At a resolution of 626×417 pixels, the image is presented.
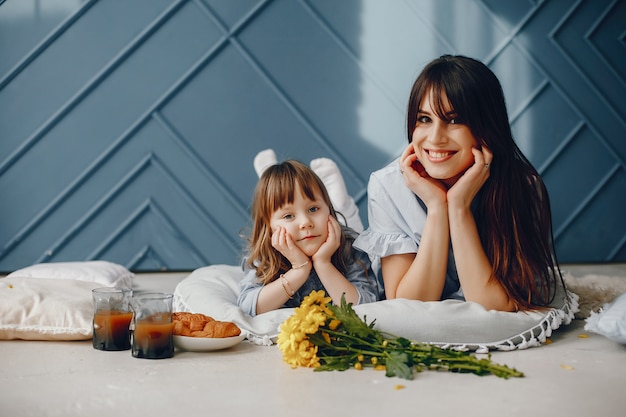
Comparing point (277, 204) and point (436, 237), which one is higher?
→ point (277, 204)

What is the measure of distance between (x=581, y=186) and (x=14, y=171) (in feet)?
9.48

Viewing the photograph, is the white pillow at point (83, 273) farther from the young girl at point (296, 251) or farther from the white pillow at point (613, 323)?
the white pillow at point (613, 323)

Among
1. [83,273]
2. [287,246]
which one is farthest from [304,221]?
[83,273]

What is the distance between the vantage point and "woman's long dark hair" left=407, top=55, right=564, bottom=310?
1.81m

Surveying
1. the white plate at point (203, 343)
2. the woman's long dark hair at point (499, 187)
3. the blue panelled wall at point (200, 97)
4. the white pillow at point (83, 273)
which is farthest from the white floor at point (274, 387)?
the blue panelled wall at point (200, 97)

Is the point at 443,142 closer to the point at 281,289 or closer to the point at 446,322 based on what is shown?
the point at 446,322

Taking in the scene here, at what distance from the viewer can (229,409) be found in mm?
1243

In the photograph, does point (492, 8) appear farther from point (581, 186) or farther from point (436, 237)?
point (436, 237)

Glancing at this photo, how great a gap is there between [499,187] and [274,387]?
0.83 m

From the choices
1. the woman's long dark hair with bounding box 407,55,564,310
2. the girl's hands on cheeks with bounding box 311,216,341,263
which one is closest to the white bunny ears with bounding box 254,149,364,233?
the girl's hands on cheeks with bounding box 311,216,341,263

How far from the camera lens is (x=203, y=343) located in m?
1.66

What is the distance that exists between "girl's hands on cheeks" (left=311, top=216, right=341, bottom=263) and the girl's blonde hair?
0.09 metres

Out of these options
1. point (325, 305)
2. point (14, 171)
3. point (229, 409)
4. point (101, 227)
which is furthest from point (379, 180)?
point (14, 171)

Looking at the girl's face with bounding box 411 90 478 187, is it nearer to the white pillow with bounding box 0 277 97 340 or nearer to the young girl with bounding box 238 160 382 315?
the young girl with bounding box 238 160 382 315
